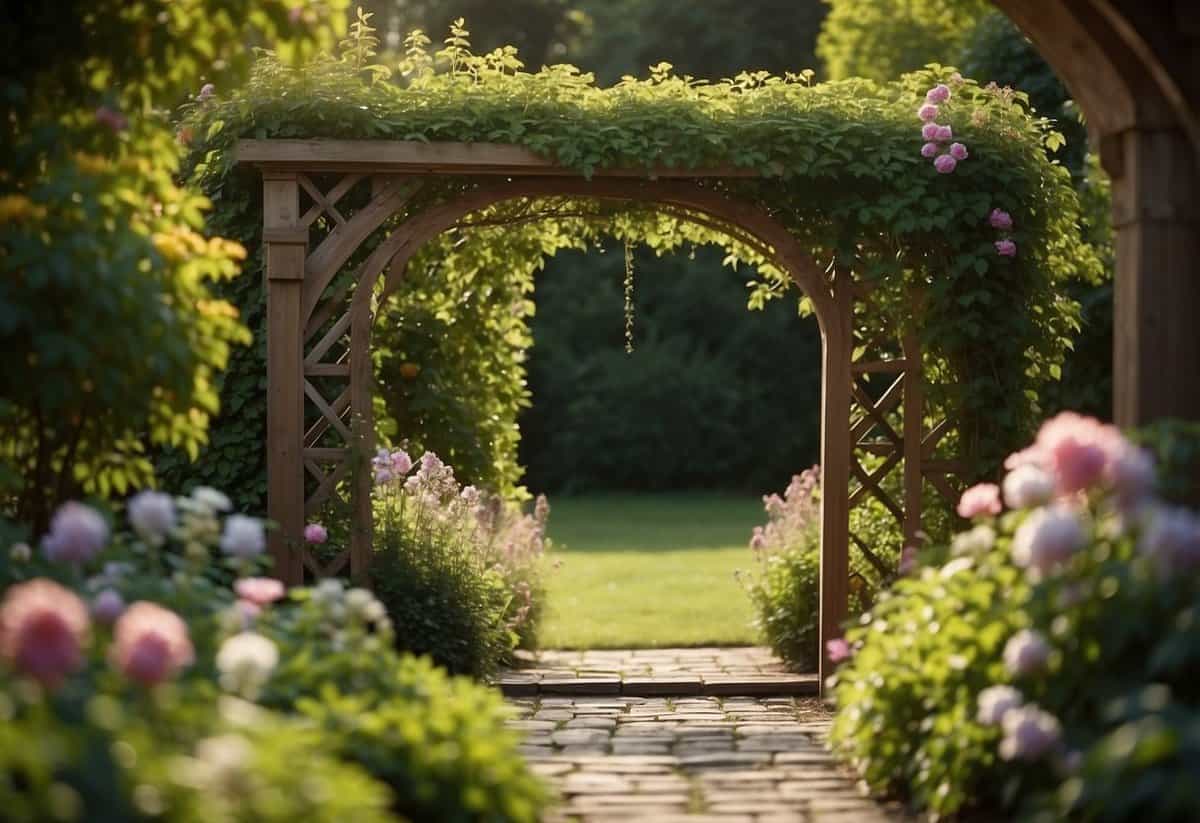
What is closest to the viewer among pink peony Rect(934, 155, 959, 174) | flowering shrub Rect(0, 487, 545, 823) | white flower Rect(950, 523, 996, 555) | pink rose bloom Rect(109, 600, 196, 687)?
flowering shrub Rect(0, 487, 545, 823)

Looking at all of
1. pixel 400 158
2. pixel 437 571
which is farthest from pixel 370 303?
pixel 437 571

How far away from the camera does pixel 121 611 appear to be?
3.74 meters

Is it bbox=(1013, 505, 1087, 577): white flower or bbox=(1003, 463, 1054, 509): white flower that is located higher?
bbox=(1003, 463, 1054, 509): white flower

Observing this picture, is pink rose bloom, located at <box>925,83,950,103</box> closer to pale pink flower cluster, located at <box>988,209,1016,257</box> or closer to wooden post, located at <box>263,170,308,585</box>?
pale pink flower cluster, located at <box>988,209,1016,257</box>

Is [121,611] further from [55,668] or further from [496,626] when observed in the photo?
[496,626]

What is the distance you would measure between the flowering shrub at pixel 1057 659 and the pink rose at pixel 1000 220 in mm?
2849

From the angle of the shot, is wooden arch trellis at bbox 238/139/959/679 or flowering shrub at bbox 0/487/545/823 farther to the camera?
wooden arch trellis at bbox 238/139/959/679

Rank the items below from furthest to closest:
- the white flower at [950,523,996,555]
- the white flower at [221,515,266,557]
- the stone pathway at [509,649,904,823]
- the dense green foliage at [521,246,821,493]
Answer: the dense green foliage at [521,246,821,493], the stone pathway at [509,649,904,823], the white flower at [950,523,996,555], the white flower at [221,515,266,557]

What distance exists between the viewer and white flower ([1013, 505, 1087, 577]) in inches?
148

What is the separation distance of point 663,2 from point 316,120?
A: 19.5m

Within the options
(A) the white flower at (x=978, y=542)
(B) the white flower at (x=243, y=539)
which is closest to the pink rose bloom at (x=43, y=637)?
(B) the white flower at (x=243, y=539)

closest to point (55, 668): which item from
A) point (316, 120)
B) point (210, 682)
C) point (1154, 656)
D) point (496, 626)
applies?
point (210, 682)

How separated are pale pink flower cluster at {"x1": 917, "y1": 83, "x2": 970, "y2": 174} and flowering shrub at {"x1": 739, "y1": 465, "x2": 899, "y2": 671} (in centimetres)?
192

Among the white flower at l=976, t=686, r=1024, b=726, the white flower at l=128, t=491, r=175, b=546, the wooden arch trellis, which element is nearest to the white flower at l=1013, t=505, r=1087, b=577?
the white flower at l=976, t=686, r=1024, b=726
